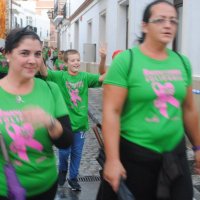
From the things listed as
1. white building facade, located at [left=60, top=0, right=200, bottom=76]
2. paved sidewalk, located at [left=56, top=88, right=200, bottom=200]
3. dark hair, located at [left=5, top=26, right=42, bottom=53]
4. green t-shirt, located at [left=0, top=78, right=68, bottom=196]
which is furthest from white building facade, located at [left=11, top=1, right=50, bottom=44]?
green t-shirt, located at [left=0, top=78, right=68, bottom=196]

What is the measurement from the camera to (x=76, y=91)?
17.3ft

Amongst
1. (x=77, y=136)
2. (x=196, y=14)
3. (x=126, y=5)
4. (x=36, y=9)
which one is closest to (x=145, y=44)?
(x=77, y=136)

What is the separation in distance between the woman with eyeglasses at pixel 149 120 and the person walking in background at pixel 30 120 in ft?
1.03

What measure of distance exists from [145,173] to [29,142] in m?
0.73

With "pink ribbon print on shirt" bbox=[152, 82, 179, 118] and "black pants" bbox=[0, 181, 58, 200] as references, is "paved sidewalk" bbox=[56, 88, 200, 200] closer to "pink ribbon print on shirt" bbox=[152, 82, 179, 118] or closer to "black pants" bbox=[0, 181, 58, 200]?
"black pants" bbox=[0, 181, 58, 200]

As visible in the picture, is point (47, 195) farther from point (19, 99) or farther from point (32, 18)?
point (32, 18)

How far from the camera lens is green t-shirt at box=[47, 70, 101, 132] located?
5.20m

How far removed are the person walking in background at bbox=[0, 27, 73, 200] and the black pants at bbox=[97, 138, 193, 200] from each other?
374 mm

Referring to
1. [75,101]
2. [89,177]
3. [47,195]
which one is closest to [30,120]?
[47,195]

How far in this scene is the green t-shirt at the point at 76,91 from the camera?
5195 mm

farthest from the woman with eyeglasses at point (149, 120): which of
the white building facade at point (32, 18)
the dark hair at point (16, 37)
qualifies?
the white building facade at point (32, 18)

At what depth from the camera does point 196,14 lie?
852 cm

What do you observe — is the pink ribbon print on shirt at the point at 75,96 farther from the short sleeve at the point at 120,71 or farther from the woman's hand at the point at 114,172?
the woman's hand at the point at 114,172

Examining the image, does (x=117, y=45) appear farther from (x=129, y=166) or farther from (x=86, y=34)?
(x=129, y=166)
